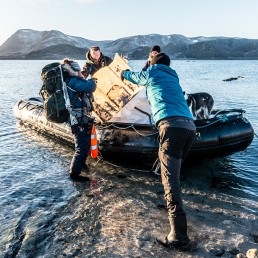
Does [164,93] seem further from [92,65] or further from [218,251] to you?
[92,65]

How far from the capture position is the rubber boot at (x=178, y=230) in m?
4.68

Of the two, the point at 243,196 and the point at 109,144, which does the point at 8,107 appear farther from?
the point at 243,196

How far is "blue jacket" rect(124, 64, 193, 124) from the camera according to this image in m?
4.69

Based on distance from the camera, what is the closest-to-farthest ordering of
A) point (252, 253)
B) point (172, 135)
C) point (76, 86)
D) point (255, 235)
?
point (252, 253) → point (172, 135) → point (255, 235) → point (76, 86)

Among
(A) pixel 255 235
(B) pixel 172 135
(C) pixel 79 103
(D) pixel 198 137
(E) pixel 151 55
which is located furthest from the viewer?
(D) pixel 198 137

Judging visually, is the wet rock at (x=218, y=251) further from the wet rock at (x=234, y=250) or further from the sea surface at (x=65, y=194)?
the sea surface at (x=65, y=194)

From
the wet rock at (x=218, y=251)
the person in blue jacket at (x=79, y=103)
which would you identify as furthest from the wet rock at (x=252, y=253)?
the person in blue jacket at (x=79, y=103)

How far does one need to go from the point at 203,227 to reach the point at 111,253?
161 cm

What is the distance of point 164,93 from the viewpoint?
4.72 meters

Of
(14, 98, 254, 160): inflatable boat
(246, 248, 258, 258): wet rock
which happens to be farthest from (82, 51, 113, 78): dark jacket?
(246, 248, 258, 258): wet rock

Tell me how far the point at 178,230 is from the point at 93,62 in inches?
217

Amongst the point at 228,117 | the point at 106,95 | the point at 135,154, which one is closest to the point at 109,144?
the point at 135,154

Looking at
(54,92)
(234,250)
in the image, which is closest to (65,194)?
(54,92)

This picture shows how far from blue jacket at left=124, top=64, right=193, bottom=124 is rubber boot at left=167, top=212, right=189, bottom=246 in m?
1.40
